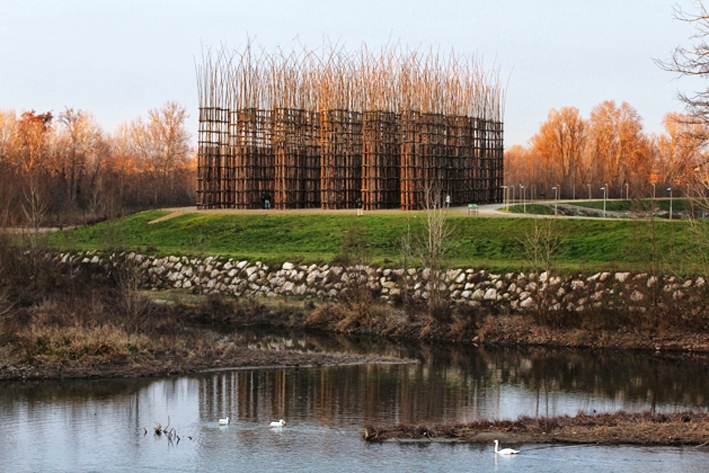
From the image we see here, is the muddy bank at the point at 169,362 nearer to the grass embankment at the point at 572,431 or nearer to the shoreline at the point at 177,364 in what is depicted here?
the shoreline at the point at 177,364

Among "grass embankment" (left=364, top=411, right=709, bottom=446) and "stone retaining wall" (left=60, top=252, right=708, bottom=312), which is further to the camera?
"stone retaining wall" (left=60, top=252, right=708, bottom=312)

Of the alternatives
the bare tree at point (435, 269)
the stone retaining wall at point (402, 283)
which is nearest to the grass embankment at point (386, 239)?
the stone retaining wall at point (402, 283)

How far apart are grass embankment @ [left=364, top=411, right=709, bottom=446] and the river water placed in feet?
1.07

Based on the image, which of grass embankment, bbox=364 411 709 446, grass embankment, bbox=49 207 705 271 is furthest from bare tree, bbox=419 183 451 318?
grass embankment, bbox=364 411 709 446

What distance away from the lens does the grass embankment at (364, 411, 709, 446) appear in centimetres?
1554

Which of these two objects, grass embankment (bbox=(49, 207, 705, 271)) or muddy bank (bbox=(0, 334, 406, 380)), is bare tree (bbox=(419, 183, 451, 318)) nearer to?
grass embankment (bbox=(49, 207, 705, 271))

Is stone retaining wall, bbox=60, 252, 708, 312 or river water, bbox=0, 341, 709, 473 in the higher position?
stone retaining wall, bbox=60, 252, 708, 312

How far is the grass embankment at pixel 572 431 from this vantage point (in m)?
15.5

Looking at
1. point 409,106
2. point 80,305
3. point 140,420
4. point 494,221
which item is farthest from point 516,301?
point 409,106

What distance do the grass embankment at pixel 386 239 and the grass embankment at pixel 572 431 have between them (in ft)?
41.0

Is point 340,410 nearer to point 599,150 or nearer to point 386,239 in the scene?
point 386,239

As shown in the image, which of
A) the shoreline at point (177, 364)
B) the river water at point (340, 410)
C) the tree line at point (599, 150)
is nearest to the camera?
the river water at point (340, 410)

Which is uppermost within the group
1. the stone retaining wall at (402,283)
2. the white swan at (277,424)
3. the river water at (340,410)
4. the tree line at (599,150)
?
the tree line at (599,150)

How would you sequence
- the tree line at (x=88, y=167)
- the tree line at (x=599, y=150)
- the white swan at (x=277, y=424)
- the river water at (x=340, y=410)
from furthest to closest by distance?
the tree line at (x=599, y=150) < the tree line at (x=88, y=167) < the white swan at (x=277, y=424) < the river water at (x=340, y=410)
